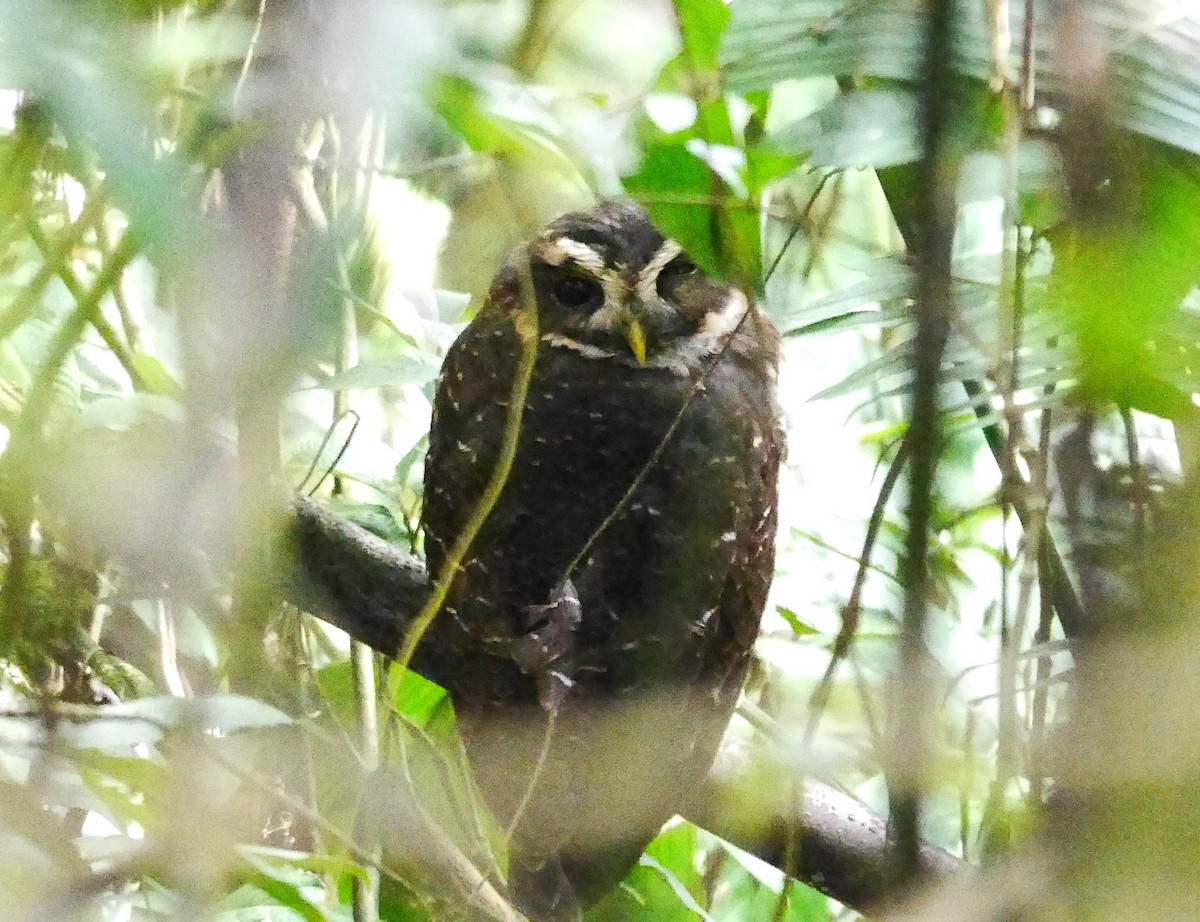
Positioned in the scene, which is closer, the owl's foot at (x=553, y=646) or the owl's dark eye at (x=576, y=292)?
the owl's foot at (x=553, y=646)

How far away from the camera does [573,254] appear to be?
123 cm

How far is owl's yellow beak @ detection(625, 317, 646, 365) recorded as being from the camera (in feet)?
4.02

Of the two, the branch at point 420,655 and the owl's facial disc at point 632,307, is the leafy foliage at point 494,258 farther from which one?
the owl's facial disc at point 632,307

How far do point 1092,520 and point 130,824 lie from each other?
0.52 m

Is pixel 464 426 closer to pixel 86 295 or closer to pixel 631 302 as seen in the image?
pixel 631 302

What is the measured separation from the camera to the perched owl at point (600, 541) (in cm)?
107

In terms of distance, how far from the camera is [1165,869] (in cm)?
41

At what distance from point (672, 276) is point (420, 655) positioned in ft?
1.57

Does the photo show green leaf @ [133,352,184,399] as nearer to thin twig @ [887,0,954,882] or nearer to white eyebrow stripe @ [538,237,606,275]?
white eyebrow stripe @ [538,237,606,275]

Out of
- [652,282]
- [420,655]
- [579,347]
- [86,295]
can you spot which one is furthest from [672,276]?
[86,295]

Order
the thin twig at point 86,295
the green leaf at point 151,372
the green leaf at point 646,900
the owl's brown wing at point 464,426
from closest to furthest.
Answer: the thin twig at point 86,295 < the green leaf at point 151,372 < the green leaf at point 646,900 < the owl's brown wing at point 464,426

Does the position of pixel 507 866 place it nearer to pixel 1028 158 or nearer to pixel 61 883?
pixel 61 883

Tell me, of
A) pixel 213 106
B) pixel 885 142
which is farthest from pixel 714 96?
pixel 213 106

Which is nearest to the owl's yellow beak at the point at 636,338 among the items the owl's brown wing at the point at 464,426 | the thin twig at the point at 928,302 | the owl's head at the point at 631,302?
the owl's head at the point at 631,302
